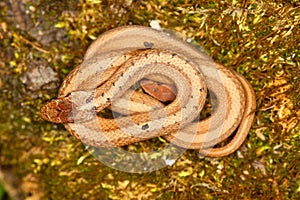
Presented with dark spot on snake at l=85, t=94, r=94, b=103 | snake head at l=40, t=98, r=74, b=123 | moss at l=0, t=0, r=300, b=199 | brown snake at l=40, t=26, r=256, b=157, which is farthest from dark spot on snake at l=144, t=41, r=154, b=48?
snake head at l=40, t=98, r=74, b=123

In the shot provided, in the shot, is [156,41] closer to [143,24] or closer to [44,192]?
[143,24]

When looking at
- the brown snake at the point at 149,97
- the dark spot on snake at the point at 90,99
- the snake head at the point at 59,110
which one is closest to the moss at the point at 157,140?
the brown snake at the point at 149,97

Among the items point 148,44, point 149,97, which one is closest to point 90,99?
point 149,97

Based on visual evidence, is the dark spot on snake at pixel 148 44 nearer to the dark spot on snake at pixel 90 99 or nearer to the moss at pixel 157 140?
the moss at pixel 157 140

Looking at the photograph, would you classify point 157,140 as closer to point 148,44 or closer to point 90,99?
point 90,99

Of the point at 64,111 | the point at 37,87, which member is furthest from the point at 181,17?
the point at 37,87

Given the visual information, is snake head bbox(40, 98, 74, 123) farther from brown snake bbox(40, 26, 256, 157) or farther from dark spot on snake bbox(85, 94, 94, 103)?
dark spot on snake bbox(85, 94, 94, 103)
